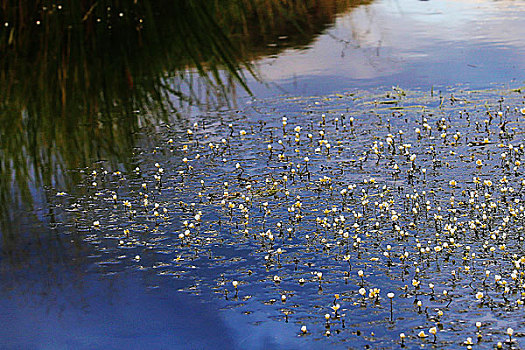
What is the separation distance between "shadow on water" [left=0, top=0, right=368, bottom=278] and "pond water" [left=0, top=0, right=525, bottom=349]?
4 centimetres

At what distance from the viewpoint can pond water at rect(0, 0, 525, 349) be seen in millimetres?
4914

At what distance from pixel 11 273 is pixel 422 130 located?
4157 mm

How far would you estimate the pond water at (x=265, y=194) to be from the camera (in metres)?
4.91

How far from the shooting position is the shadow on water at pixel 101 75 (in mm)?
7211

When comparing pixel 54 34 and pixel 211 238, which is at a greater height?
pixel 54 34

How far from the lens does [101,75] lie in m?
9.96

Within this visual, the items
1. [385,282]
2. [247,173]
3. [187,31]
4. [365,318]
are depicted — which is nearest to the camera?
[365,318]

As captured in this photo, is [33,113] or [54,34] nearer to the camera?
[33,113]

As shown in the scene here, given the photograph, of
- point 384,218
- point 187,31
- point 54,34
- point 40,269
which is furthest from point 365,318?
point 54,34

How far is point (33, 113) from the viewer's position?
29.4ft

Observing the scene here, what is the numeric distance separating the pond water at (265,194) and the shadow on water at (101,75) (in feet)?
0.12

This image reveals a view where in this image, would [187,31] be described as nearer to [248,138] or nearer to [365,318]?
[248,138]

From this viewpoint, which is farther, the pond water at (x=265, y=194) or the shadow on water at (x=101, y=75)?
the shadow on water at (x=101, y=75)

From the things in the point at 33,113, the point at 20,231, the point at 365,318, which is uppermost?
the point at 33,113
